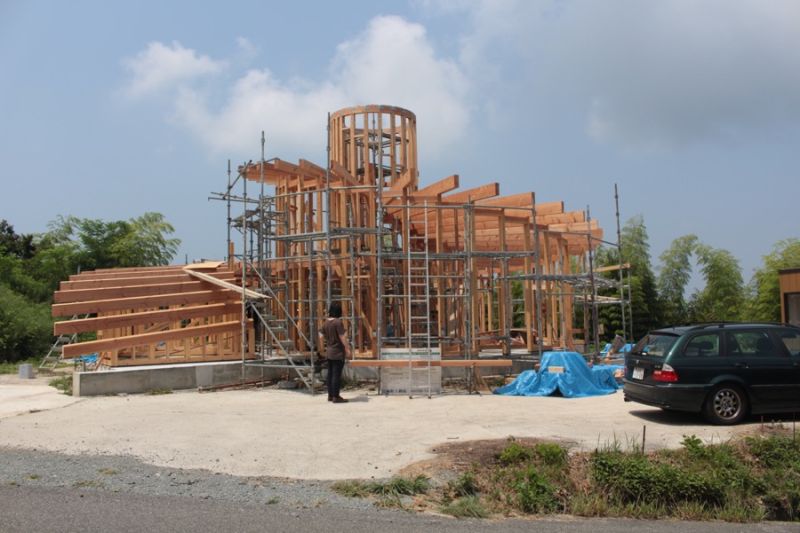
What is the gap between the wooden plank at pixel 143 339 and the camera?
1277 centimetres

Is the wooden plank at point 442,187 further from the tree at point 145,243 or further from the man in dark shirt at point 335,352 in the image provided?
the tree at point 145,243

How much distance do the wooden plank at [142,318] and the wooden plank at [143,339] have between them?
0.88ft

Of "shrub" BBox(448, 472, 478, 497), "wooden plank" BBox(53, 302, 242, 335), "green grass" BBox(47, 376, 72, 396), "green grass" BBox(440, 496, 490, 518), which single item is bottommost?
"green grass" BBox(440, 496, 490, 518)

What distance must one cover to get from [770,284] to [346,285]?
2019cm

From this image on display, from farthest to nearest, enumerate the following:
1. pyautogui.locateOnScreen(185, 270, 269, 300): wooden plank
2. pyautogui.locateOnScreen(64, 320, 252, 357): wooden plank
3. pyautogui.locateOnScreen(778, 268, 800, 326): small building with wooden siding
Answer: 1. pyautogui.locateOnScreen(778, 268, 800, 326): small building with wooden siding
2. pyautogui.locateOnScreen(185, 270, 269, 300): wooden plank
3. pyautogui.locateOnScreen(64, 320, 252, 357): wooden plank

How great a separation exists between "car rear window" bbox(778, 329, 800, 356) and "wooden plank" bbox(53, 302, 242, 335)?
428 inches

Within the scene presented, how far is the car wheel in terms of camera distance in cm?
938

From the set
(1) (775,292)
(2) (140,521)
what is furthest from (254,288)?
(1) (775,292)

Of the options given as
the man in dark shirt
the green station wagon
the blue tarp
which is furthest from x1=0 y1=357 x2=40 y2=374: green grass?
the green station wagon

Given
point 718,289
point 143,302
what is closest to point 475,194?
point 143,302

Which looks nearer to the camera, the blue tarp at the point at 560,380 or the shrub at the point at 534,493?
the shrub at the point at 534,493

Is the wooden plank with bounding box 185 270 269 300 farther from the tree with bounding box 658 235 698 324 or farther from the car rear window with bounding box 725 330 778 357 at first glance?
the tree with bounding box 658 235 698 324

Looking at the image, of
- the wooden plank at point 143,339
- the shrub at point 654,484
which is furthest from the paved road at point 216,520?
the wooden plank at point 143,339

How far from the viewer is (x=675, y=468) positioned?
6.95m
